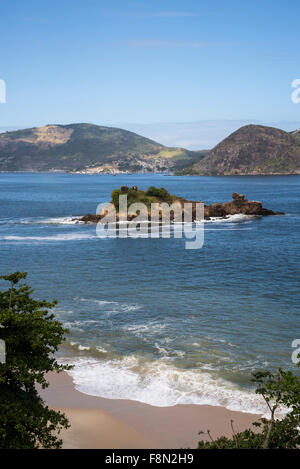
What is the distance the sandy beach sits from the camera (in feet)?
66.8

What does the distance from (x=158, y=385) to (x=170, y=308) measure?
13211mm

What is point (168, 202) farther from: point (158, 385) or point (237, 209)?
point (158, 385)

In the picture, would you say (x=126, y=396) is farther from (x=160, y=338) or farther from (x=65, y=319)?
(x=65, y=319)

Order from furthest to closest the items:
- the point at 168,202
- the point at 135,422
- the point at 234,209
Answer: the point at 234,209
the point at 168,202
the point at 135,422

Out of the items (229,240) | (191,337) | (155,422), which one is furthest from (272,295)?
(229,240)

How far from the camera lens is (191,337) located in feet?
107

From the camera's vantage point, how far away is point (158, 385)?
25.9m

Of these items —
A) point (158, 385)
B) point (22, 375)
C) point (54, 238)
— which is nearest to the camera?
point (22, 375)

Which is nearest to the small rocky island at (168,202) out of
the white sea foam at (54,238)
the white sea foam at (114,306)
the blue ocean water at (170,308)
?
the white sea foam at (54,238)

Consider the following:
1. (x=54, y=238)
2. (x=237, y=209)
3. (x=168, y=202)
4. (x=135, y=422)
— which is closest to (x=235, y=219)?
(x=237, y=209)

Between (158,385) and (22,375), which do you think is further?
(158,385)
